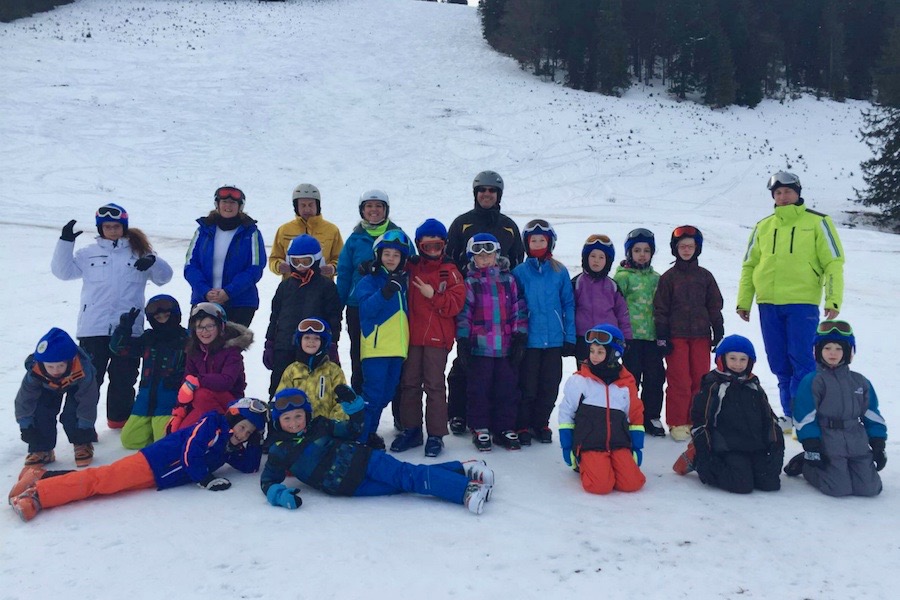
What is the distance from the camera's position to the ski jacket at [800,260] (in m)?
5.20

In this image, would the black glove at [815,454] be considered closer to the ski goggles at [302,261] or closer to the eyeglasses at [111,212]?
the ski goggles at [302,261]

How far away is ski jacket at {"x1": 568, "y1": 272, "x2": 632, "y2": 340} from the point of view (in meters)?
5.11

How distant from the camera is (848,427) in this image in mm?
4164

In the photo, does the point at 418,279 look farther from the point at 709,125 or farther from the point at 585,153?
the point at 709,125

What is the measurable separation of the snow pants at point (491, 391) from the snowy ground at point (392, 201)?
0.27 meters

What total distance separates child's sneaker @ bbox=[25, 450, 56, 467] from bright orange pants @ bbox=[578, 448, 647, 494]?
11.8 ft

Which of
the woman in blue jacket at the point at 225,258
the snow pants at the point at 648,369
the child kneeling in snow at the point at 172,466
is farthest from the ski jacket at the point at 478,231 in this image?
the child kneeling in snow at the point at 172,466

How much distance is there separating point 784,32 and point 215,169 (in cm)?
3813

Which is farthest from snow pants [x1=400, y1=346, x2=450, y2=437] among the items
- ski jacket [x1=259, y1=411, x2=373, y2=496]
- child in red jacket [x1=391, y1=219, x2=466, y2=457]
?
ski jacket [x1=259, y1=411, x2=373, y2=496]

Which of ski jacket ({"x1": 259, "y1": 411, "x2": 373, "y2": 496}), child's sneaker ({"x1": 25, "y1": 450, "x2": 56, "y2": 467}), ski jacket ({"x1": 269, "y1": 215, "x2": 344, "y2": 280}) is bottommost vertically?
child's sneaker ({"x1": 25, "y1": 450, "x2": 56, "y2": 467})

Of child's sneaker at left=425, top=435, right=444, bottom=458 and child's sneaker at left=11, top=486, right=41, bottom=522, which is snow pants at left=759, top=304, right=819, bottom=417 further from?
child's sneaker at left=11, top=486, right=41, bottom=522

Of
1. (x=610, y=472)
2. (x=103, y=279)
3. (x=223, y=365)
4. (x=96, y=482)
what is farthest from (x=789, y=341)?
(x=103, y=279)

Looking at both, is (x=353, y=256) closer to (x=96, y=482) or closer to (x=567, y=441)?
(x=567, y=441)

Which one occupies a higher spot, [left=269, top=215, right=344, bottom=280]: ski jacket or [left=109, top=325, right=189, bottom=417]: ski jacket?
[left=269, top=215, right=344, bottom=280]: ski jacket
